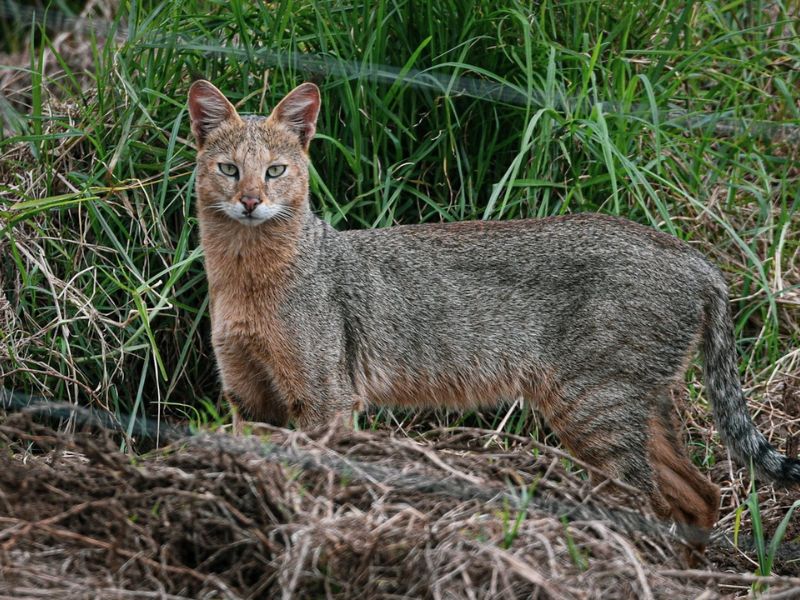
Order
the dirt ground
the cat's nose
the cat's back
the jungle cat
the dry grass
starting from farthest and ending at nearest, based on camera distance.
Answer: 1. the dry grass
2. the cat's back
3. the jungle cat
4. the cat's nose
5. the dirt ground

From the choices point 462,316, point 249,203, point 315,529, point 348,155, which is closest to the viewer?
point 315,529

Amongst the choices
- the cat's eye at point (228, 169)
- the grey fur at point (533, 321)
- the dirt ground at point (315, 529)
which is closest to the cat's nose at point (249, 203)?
the cat's eye at point (228, 169)

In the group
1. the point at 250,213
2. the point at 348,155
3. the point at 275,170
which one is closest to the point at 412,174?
the point at 348,155

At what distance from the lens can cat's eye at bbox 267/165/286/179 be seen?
505cm

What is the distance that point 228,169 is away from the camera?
16.5 feet

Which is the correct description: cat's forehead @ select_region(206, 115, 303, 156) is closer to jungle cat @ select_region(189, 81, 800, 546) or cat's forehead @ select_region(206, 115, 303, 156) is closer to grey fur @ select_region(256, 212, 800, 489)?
jungle cat @ select_region(189, 81, 800, 546)

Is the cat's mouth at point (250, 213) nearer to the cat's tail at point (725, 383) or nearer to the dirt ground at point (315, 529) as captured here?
the dirt ground at point (315, 529)

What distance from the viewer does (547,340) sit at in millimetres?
5242

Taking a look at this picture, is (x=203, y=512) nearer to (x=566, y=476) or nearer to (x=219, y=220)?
(x=566, y=476)

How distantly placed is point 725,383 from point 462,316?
1.17 metres

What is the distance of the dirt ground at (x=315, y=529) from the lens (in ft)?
10.8

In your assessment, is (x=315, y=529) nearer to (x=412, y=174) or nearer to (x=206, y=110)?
(x=206, y=110)

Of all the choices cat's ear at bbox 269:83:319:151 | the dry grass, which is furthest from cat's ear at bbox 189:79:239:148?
the dry grass

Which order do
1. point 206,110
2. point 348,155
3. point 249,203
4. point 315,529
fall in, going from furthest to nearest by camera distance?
point 348,155, point 206,110, point 249,203, point 315,529
